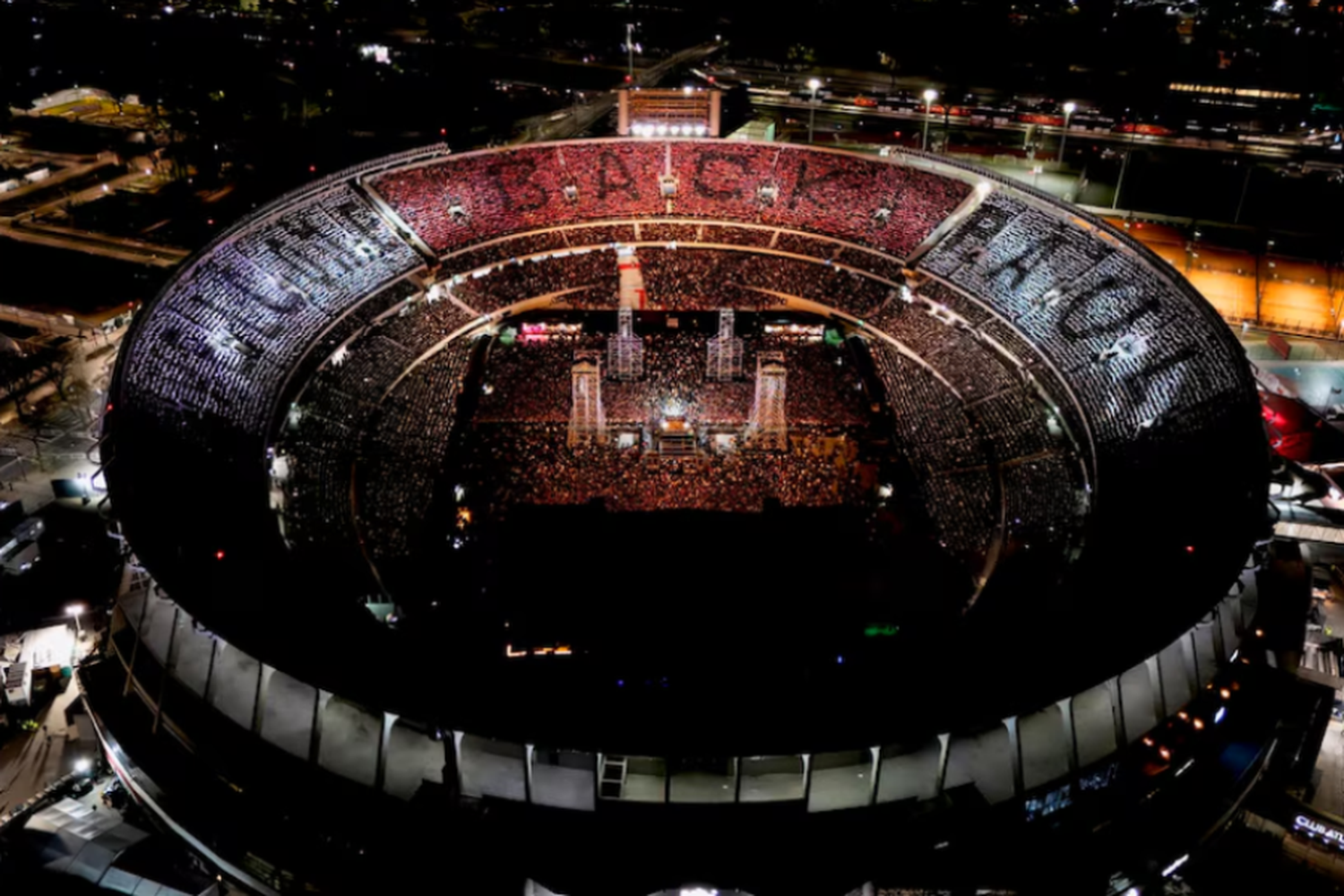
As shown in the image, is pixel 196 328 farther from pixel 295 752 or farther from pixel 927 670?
pixel 927 670

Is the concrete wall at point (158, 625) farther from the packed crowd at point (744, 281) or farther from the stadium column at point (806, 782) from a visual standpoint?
the packed crowd at point (744, 281)

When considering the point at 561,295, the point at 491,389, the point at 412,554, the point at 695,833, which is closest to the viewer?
the point at 695,833

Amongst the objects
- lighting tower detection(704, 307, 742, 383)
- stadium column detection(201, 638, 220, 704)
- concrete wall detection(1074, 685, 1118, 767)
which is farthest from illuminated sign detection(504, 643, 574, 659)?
lighting tower detection(704, 307, 742, 383)

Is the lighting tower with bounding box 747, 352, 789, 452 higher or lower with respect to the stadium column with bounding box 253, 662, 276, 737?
higher

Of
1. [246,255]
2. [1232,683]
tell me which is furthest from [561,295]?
[1232,683]

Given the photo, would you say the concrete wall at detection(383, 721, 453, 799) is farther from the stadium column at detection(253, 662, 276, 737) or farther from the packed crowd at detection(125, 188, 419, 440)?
the packed crowd at detection(125, 188, 419, 440)

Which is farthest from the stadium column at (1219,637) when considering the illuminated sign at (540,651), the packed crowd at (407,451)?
the packed crowd at (407,451)
